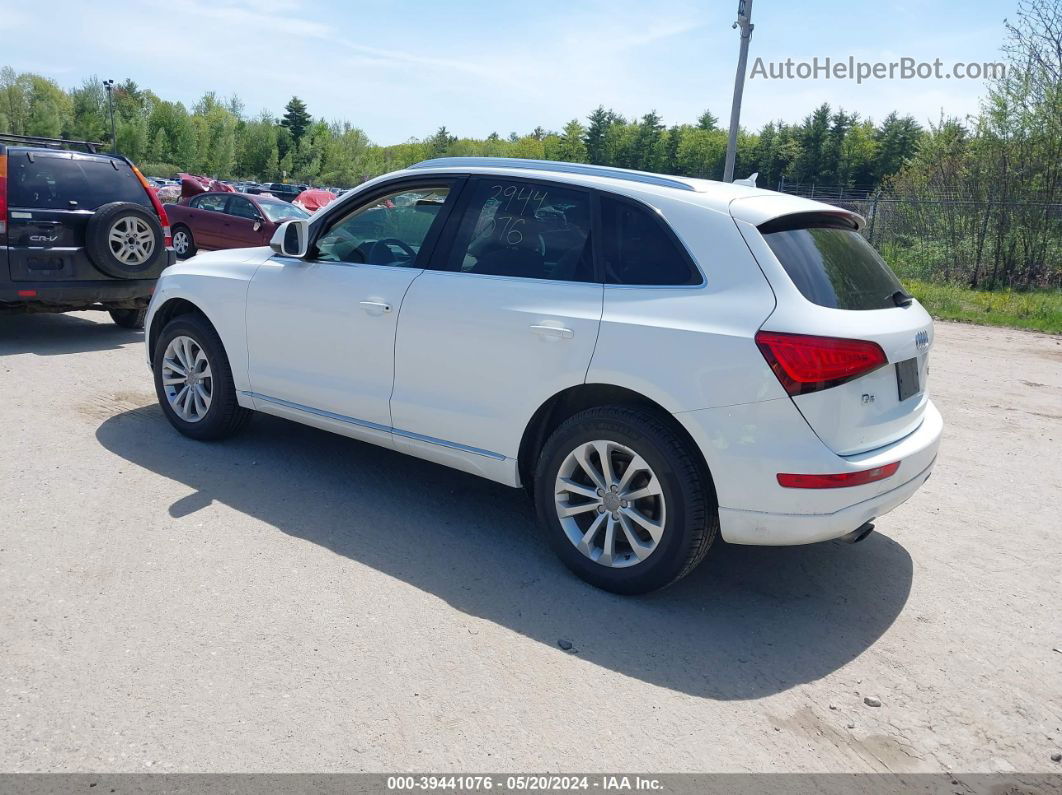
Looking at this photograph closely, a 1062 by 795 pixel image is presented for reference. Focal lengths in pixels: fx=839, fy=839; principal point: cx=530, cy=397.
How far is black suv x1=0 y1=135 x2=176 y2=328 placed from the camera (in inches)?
301

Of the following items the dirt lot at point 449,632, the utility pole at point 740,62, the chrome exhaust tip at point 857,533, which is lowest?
the dirt lot at point 449,632

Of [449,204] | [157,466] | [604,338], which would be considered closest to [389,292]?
[449,204]

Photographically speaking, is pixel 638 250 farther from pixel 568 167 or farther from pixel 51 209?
pixel 51 209

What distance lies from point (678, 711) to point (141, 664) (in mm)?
1954

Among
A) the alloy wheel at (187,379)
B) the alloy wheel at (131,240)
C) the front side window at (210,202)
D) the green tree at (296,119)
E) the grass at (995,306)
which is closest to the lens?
the alloy wheel at (187,379)

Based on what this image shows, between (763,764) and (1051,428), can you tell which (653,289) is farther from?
(1051,428)

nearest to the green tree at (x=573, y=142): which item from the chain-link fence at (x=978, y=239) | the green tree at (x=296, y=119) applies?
the green tree at (x=296, y=119)

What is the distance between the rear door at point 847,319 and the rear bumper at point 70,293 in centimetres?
685

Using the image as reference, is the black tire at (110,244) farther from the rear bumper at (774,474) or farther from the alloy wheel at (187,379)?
the rear bumper at (774,474)

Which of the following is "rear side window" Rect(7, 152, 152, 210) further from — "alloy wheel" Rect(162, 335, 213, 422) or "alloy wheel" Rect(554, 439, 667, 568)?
"alloy wheel" Rect(554, 439, 667, 568)

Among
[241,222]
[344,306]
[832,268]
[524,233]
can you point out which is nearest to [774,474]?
[832,268]

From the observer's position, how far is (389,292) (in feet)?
14.4

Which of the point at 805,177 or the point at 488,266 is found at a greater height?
the point at 805,177

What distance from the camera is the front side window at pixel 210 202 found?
1806 centimetres
